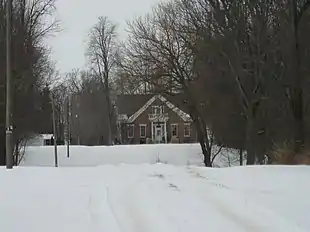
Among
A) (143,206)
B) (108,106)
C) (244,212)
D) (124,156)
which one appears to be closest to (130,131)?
(108,106)

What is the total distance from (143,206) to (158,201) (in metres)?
0.61

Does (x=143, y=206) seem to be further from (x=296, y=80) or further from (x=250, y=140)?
(x=250, y=140)

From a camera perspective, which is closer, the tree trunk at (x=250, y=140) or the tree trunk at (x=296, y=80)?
the tree trunk at (x=296, y=80)

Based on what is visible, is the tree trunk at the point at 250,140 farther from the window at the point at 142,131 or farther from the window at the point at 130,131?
the window at the point at 142,131

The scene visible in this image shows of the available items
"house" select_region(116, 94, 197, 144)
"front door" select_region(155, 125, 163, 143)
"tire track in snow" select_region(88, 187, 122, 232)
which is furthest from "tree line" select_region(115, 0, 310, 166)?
"front door" select_region(155, 125, 163, 143)

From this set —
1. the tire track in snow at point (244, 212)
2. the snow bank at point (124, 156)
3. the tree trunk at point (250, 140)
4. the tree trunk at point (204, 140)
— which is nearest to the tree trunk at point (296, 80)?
the tree trunk at point (250, 140)

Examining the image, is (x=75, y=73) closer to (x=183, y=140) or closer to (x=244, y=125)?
(x=183, y=140)

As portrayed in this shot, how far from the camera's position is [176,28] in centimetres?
3581

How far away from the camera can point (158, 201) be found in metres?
10.0

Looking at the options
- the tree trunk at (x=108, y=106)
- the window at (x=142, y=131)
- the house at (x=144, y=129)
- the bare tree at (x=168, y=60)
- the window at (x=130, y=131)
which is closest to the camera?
the bare tree at (x=168, y=60)

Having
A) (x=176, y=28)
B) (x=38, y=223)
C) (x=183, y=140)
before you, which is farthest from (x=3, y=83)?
(x=183, y=140)

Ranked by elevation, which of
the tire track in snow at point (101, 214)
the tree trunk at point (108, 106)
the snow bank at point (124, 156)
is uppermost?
the tree trunk at point (108, 106)

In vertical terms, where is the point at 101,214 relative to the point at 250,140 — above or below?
below

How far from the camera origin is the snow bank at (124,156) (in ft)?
129
